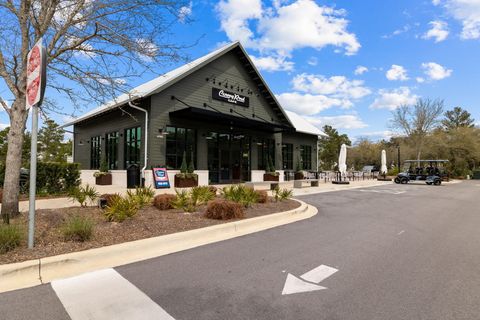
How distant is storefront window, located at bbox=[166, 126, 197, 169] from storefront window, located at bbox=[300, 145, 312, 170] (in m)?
13.2

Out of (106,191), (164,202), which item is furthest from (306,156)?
(164,202)

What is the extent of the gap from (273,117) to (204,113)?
8.57 metres

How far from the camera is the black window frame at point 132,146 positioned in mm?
16550

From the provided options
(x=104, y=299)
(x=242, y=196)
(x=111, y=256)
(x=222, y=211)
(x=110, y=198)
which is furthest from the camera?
(x=242, y=196)

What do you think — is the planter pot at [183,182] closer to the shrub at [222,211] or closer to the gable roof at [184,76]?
the gable roof at [184,76]

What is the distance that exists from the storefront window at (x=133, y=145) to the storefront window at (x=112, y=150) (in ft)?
5.13

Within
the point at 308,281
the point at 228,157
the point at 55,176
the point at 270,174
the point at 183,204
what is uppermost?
the point at 228,157

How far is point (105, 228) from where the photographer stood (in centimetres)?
566

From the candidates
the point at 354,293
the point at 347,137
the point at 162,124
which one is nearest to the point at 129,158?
the point at 162,124

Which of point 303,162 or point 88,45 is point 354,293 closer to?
point 88,45

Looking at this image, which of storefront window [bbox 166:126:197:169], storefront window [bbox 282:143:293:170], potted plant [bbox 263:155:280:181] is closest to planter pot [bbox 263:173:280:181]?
potted plant [bbox 263:155:280:181]

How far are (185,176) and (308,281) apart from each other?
41.7ft

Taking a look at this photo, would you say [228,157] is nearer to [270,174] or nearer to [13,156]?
[270,174]

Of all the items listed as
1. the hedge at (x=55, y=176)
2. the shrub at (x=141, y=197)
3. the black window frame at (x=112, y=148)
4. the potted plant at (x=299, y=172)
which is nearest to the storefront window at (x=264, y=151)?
the potted plant at (x=299, y=172)
